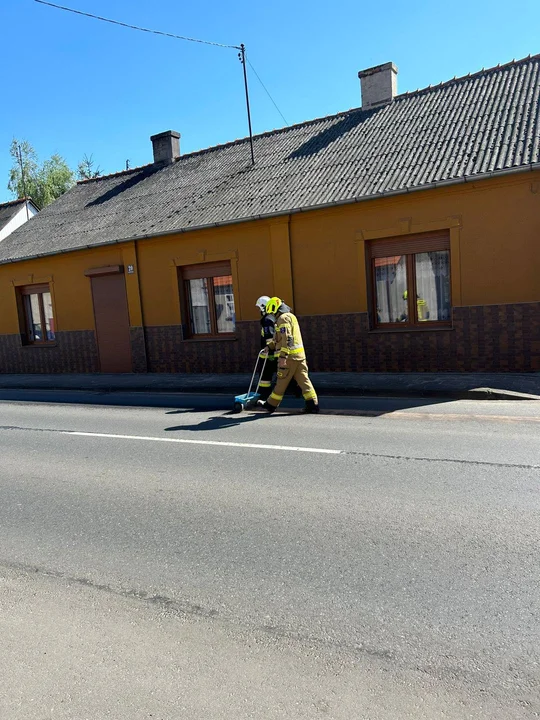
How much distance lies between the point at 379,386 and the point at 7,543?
7180 mm

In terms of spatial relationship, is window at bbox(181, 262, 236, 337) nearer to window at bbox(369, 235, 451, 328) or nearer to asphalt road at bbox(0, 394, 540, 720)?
window at bbox(369, 235, 451, 328)

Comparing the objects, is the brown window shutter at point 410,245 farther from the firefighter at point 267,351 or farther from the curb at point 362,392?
the firefighter at point 267,351

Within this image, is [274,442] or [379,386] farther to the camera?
[379,386]

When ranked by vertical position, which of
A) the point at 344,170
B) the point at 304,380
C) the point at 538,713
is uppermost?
the point at 344,170

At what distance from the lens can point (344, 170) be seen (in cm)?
1283

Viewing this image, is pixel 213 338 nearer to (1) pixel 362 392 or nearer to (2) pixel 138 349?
(2) pixel 138 349

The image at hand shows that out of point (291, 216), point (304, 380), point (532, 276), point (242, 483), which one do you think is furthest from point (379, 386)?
point (242, 483)

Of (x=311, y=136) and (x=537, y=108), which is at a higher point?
(x=311, y=136)

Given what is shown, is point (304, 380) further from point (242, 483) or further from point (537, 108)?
point (537, 108)

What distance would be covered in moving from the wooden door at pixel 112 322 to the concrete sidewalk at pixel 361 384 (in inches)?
32.8

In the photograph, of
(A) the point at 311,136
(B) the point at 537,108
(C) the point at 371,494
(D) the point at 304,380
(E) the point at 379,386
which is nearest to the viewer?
(C) the point at 371,494

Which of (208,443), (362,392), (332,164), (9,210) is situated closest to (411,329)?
(362,392)

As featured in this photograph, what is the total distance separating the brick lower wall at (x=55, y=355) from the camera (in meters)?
16.7

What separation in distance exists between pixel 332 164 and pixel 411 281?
3640 mm
